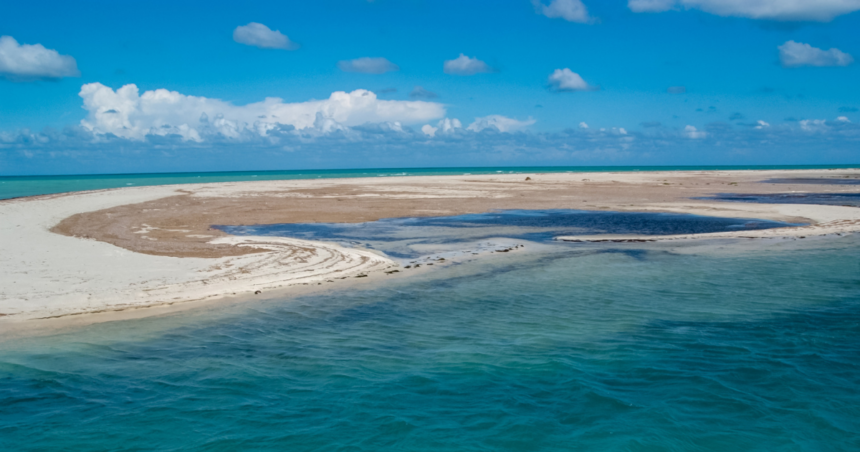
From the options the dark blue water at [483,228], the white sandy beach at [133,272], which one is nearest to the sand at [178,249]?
the white sandy beach at [133,272]

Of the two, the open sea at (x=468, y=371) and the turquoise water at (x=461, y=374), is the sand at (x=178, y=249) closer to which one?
the open sea at (x=468, y=371)

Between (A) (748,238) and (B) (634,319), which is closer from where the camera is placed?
(B) (634,319)

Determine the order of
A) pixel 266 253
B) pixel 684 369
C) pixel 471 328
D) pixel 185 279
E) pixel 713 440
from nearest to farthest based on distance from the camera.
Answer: pixel 713 440 < pixel 684 369 < pixel 471 328 < pixel 185 279 < pixel 266 253

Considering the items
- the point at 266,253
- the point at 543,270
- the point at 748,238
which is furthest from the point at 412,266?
the point at 748,238

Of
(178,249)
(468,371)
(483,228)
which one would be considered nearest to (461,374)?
(468,371)

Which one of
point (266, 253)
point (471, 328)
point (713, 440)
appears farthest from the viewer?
Result: point (266, 253)

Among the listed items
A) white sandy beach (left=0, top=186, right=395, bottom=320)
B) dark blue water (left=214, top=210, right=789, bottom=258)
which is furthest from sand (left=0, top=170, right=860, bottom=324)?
dark blue water (left=214, top=210, right=789, bottom=258)

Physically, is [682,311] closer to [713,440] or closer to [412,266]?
[713,440]
